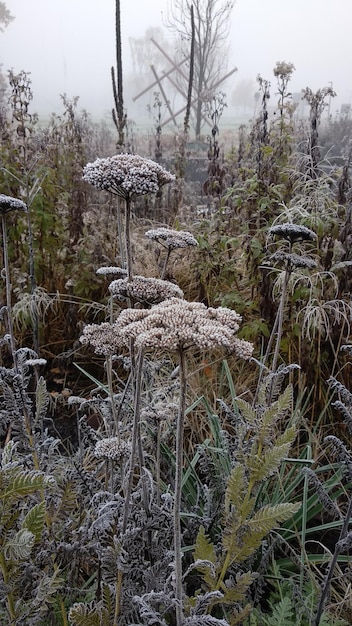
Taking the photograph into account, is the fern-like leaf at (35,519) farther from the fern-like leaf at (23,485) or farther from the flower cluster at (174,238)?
the flower cluster at (174,238)

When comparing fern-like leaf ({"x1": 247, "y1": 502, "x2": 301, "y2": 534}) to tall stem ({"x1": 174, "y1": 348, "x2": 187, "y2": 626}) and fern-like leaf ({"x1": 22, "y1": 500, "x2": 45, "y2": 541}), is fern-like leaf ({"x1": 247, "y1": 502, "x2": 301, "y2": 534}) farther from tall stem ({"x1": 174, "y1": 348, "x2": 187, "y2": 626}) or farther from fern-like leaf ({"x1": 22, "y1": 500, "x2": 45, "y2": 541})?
fern-like leaf ({"x1": 22, "y1": 500, "x2": 45, "y2": 541})

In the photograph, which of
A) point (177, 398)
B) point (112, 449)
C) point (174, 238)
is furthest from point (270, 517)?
point (177, 398)

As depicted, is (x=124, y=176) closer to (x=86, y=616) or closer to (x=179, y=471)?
(x=179, y=471)

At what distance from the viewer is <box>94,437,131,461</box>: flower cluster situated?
1146 millimetres

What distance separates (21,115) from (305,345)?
186cm

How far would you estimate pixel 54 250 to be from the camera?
299 cm

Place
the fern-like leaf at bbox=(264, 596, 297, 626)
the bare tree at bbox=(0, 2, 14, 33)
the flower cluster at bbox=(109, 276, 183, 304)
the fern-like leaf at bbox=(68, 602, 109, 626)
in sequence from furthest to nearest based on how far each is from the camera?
the bare tree at bbox=(0, 2, 14, 33) → the fern-like leaf at bbox=(264, 596, 297, 626) → the flower cluster at bbox=(109, 276, 183, 304) → the fern-like leaf at bbox=(68, 602, 109, 626)

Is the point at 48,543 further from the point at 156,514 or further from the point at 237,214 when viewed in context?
the point at 237,214

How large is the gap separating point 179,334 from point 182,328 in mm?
24

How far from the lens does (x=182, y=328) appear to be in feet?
2.59

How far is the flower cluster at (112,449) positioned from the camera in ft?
3.76

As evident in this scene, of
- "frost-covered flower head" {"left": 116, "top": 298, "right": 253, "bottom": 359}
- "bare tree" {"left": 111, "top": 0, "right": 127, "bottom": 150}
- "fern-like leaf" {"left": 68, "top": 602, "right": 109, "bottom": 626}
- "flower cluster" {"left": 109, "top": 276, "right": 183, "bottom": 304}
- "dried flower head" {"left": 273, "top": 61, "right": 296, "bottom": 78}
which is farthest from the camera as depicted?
"bare tree" {"left": 111, "top": 0, "right": 127, "bottom": 150}

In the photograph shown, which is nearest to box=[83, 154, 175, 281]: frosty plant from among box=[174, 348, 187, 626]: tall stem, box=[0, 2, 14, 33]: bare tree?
box=[174, 348, 187, 626]: tall stem

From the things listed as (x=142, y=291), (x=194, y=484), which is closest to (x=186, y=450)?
(x=194, y=484)
